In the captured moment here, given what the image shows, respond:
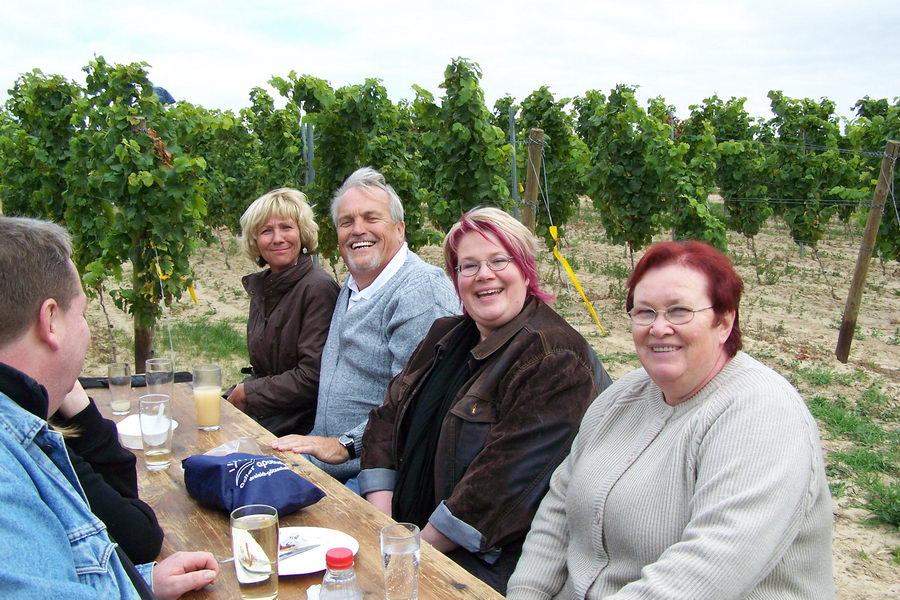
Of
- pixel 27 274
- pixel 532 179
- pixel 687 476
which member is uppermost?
pixel 532 179

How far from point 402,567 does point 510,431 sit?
2.30ft

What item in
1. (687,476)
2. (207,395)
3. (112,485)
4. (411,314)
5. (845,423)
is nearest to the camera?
→ (687,476)

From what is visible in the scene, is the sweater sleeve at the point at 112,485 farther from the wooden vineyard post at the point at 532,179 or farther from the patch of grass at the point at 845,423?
the patch of grass at the point at 845,423

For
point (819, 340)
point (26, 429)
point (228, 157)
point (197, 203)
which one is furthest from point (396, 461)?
point (228, 157)

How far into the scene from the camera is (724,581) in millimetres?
1466

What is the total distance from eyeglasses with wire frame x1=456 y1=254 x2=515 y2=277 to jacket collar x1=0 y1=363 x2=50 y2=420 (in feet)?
4.51

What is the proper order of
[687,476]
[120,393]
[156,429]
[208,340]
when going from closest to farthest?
[687,476], [156,429], [120,393], [208,340]

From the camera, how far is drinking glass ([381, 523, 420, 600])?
4.75 feet

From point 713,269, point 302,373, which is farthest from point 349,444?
point 713,269

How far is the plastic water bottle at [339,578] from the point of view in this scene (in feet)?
4.35

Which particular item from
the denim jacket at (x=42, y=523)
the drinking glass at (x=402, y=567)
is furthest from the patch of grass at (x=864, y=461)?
the denim jacket at (x=42, y=523)

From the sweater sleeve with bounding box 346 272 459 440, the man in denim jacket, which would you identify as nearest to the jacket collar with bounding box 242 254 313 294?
the sweater sleeve with bounding box 346 272 459 440

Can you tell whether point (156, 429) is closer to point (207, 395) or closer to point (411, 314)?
point (207, 395)

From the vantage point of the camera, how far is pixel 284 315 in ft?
11.4
